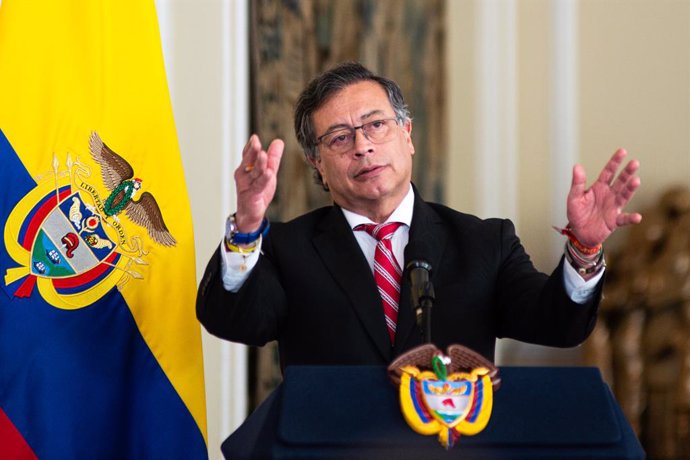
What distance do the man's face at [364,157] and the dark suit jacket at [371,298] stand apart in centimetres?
7

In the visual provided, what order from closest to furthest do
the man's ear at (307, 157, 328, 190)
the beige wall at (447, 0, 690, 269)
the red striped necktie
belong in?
the red striped necktie
the man's ear at (307, 157, 328, 190)
the beige wall at (447, 0, 690, 269)

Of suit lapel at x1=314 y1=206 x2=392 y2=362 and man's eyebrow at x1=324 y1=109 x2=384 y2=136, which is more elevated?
man's eyebrow at x1=324 y1=109 x2=384 y2=136

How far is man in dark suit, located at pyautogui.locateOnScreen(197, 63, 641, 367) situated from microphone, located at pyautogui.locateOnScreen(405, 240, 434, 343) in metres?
0.02

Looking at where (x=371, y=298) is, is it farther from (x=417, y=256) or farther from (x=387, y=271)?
(x=417, y=256)

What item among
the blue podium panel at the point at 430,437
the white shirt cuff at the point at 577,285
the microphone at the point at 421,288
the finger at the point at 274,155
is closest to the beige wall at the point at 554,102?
the white shirt cuff at the point at 577,285

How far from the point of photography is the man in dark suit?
194 cm

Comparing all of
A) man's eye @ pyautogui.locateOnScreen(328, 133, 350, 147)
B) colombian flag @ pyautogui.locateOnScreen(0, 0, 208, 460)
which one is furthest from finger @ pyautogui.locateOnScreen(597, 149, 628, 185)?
colombian flag @ pyautogui.locateOnScreen(0, 0, 208, 460)

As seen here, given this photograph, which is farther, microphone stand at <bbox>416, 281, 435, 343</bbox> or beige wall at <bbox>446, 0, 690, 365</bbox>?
beige wall at <bbox>446, 0, 690, 365</bbox>

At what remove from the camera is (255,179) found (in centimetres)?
190

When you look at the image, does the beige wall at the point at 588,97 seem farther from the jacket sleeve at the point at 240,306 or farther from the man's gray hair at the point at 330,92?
the jacket sleeve at the point at 240,306

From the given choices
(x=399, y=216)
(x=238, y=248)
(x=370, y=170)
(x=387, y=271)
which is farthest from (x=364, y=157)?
(x=238, y=248)

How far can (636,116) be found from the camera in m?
3.99

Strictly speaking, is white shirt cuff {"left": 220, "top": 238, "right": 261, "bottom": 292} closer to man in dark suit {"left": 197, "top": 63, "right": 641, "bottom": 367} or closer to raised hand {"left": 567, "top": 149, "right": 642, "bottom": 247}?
man in dark suit {"left": 197, "top": 63, "right": 641, "bottom": 367}

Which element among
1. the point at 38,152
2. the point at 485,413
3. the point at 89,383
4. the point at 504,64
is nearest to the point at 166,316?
the point at 89,383
